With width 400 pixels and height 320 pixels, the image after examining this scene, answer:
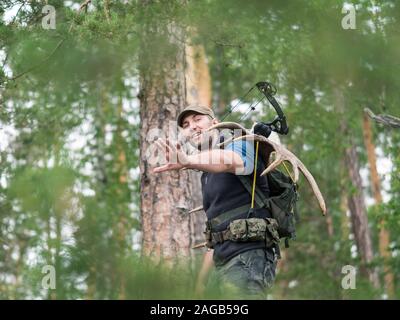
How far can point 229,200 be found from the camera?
6.45 meters

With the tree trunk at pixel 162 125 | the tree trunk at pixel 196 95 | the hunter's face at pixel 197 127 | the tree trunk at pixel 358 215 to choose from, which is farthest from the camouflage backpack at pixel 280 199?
the tree trunk at pixel 358 215

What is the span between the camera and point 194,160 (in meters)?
5.74

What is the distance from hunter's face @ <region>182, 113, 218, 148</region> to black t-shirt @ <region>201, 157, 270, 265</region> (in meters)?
0.43

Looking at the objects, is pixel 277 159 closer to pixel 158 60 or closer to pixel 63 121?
pixel 158 60

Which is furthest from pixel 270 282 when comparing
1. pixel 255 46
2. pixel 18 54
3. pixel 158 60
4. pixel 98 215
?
pixel 255 46

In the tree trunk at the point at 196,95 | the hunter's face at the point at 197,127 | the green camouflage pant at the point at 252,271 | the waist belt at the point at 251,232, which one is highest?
the tree trunk at the point at 196,95

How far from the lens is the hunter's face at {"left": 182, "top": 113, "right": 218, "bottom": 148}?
22.5 ft

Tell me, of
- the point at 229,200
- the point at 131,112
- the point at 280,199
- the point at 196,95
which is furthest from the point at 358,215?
the point at 229,200

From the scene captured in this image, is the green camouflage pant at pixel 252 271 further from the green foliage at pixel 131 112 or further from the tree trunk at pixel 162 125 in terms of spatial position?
the tree trunk at pixel 162 125

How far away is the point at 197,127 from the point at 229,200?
0.77 metres

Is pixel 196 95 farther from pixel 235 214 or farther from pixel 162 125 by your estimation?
pixel 235 214

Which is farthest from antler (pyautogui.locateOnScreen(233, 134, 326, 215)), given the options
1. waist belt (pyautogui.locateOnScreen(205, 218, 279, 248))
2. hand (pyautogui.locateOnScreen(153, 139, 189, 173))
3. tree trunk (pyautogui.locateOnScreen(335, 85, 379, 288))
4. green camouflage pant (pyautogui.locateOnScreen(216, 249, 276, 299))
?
tree trunk (pyautogui.locateOnScreen(335, 85, 379, 288))

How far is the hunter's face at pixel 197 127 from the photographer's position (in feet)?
22.5

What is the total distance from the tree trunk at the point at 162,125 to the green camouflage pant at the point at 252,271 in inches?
63.4
